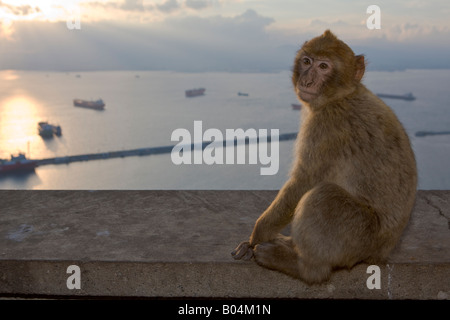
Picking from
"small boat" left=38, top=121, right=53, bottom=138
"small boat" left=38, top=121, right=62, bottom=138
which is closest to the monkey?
"small boat" left=38, top=121, right=62, bottom=138

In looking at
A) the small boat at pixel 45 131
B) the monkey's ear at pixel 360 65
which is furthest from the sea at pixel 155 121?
the monkey's ear at pixel 360 65

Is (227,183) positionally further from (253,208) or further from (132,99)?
(132,99)

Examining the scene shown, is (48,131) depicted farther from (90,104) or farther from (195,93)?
(195,93)

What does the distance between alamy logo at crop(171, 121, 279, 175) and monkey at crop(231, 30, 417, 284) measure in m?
50.4

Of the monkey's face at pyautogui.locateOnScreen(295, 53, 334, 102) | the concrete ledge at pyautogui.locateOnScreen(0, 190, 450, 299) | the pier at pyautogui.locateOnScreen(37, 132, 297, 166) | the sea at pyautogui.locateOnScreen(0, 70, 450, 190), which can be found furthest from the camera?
the pier at pyautogui.locateOnScreen(37, 132, 297, 166)

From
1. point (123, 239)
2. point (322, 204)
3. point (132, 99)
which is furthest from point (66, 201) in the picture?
point (132, 99)

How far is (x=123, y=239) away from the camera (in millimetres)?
2400

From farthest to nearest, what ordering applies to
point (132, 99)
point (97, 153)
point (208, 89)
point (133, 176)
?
point (208, 89)
point (132, 99)
point (97, 153)
point (133, 176)

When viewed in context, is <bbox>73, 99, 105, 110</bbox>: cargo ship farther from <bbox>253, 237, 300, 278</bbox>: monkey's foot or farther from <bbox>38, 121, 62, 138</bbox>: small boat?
<bbox>253, 237, 300, 278</bbox>: monkey's foot

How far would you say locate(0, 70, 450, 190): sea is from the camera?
48.1 m

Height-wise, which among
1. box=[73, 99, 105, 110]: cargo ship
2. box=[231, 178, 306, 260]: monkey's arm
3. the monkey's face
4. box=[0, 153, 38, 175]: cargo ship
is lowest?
box=[0, 153, 38, 175]: cargo ship

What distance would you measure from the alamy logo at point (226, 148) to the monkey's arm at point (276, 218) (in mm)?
50461

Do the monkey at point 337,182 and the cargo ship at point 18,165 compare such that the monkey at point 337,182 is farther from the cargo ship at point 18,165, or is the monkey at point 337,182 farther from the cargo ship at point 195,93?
the cargo ship at point 195,93
